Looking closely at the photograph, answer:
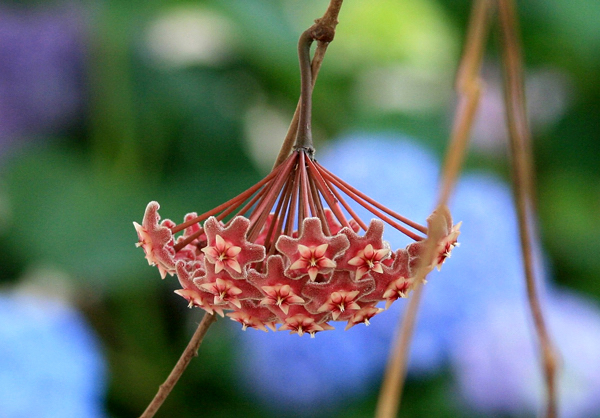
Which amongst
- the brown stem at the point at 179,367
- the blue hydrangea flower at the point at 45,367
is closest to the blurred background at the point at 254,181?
the blue hydrangea flower at the point at 45,367

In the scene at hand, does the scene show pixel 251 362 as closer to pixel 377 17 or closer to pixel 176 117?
pixel 176 117

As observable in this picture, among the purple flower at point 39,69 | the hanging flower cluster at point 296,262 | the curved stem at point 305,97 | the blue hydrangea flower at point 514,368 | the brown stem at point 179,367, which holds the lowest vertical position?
the brown stem at point 179,367

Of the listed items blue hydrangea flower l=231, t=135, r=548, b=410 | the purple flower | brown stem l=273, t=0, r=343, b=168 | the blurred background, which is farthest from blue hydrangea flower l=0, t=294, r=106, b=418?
brown stem l=273, t=0, r=343, b=168

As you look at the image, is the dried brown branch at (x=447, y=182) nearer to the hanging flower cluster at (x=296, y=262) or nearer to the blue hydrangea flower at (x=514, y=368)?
the hanging flower cluster at (x=296, y=262)

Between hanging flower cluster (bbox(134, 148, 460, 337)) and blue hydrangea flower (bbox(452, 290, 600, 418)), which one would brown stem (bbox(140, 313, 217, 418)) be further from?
blue hydrangea flower (bbox(452, 290, 600, 418))

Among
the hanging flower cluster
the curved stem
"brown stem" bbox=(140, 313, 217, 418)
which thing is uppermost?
the curved stem

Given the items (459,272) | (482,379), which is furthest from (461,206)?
(482,379)
